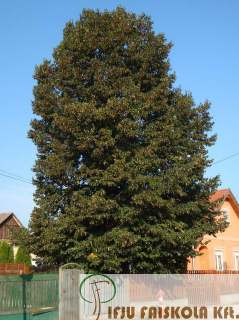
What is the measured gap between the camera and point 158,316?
15852mm

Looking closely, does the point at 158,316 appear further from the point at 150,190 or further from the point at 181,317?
the point at 150,190

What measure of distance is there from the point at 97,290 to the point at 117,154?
5.04 m

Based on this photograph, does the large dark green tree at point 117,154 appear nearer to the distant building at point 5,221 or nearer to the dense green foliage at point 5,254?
the dense green foliage at point 5,254

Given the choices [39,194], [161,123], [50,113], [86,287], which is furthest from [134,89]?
[86,287]

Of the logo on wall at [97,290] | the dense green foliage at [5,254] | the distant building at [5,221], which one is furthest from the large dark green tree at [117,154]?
the distant building at [5,221]

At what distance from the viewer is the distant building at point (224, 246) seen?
3622 centimetres

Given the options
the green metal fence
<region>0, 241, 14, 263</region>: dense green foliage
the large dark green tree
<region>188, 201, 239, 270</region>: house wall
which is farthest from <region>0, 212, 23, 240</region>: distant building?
the green metal fence

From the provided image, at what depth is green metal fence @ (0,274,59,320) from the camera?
47.1 ft

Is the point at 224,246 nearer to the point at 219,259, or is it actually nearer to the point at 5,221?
the point at 219,259

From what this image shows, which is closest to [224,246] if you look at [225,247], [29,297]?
[225,247]

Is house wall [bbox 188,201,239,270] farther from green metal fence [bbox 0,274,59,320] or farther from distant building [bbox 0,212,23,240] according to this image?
distant building [bbox 0,212,23,240]

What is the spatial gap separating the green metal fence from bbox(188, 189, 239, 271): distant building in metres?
20.5

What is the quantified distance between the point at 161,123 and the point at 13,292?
28.9 ft

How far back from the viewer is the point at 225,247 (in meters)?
38.6
